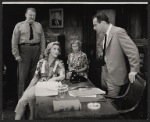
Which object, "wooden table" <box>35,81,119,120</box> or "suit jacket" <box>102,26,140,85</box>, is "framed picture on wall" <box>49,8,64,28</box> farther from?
"wooden table" <box>35,81,119,120</box>

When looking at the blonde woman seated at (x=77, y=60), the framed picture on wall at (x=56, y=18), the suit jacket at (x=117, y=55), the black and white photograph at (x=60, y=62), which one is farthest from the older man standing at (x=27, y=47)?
the suit jacket at (x=117, y=55)

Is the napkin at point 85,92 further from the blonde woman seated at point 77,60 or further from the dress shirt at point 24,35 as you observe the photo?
the blonde woman seated at point 77,60

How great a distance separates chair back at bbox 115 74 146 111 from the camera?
1839 mm

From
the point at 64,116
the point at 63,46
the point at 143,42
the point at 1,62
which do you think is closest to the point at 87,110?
the point at 64,116

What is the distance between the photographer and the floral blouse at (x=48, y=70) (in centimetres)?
244

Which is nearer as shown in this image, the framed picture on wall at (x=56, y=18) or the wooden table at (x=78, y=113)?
the wooden table at (x=78, y=113)

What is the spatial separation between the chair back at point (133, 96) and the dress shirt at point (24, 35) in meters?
0.91

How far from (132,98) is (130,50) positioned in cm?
38

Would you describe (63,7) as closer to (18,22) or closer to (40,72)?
(18,22)

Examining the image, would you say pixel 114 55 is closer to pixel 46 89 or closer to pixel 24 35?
pixel 46 89

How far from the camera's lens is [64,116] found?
1.42 metres

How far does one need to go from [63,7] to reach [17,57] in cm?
62

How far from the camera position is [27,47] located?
2408mm

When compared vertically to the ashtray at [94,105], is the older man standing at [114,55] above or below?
above
